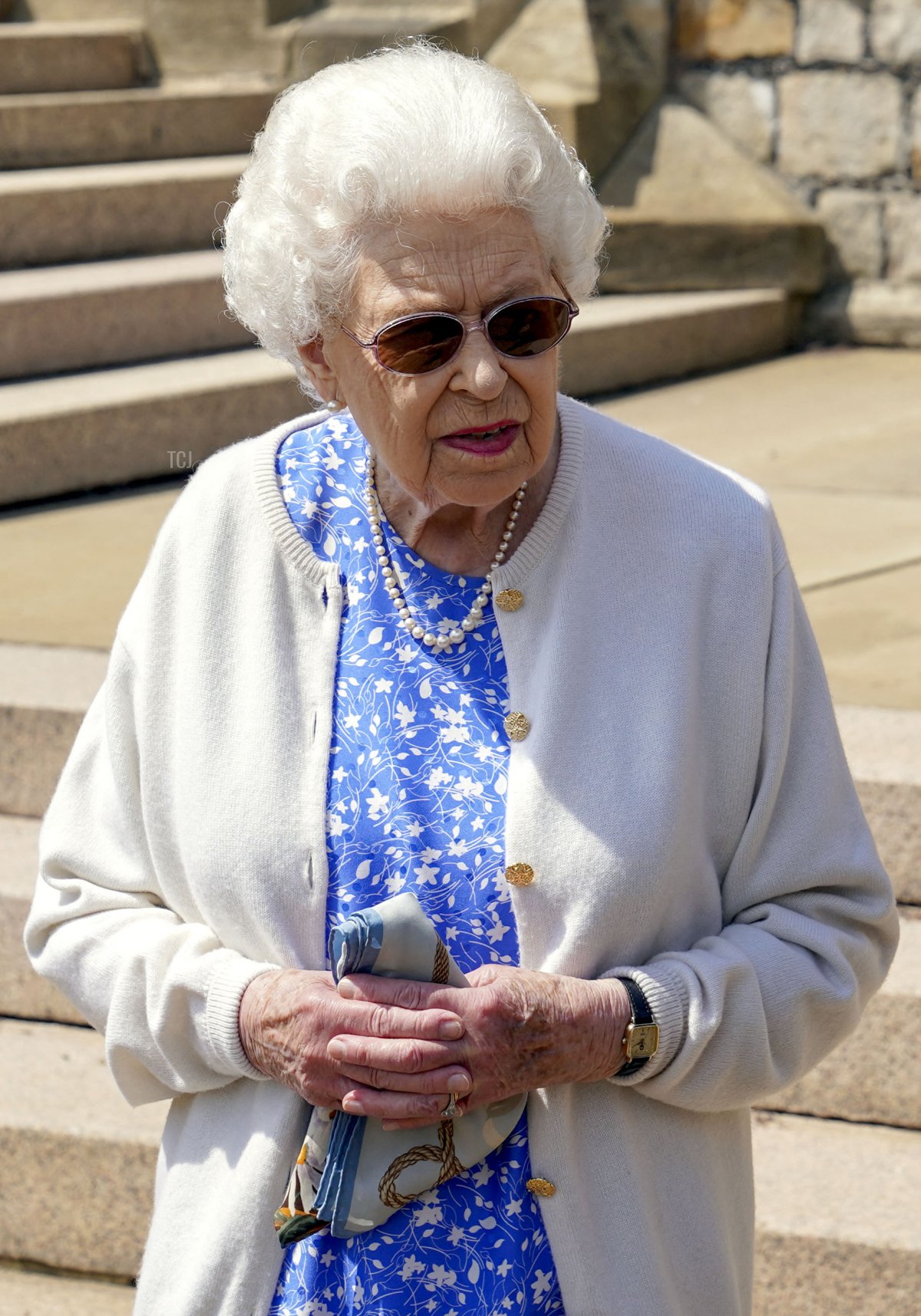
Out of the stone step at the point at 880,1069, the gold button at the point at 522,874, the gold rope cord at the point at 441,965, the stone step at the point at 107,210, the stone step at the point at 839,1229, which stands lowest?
the stone step at the point at 839,1229

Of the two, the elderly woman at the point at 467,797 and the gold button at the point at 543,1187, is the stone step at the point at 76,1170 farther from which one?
the gold button at the point at 543,1187

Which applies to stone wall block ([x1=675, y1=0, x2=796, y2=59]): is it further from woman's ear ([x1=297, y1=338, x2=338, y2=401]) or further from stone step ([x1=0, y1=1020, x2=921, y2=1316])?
woman's ear ([x1=297, y1=338, x2=338, y2=401])

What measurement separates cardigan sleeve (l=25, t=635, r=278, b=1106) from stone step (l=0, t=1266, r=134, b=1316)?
3.46 feet

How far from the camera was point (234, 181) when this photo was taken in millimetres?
5863

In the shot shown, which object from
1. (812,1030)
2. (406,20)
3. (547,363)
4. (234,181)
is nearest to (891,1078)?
(812,1030)

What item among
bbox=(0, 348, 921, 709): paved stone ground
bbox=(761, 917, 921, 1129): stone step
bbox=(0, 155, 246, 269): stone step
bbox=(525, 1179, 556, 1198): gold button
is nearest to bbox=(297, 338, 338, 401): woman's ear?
bbox=(525, 1179, 556, 1198): gold button

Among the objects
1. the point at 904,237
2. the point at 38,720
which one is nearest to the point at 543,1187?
the point at 38,720

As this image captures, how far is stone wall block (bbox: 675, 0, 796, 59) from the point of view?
6086mm

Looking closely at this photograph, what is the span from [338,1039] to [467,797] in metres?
0.30

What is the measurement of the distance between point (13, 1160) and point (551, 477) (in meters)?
1.73

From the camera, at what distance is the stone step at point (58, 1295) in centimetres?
275

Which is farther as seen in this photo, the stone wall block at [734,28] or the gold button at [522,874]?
the stone wall block at [734,28]

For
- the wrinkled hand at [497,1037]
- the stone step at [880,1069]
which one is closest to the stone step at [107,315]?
the stone step at [880,1069]

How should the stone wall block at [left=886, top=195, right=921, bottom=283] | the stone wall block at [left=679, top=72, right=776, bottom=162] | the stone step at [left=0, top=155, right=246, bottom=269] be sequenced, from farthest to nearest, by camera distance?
the stone wall block at [left=679, top=72, right=776, bottom=162] → the stone wall block at [left=886, top=195, right=921, bottom=283] → the stone step at [left=0, top=155, right=246, bottom=269]
